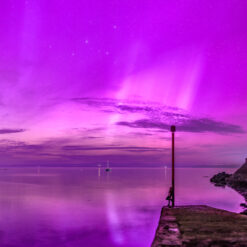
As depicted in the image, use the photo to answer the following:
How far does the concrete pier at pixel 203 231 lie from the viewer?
12.1 meters

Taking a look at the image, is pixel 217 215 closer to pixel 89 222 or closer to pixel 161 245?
pixel 161 245

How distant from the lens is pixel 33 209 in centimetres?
4925

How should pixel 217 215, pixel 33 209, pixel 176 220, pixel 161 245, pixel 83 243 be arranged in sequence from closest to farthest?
1. pixel 161 245
2. pixel 176 220
3. pixel 217 215
4. pixel 83 243
5. pixel 33 209

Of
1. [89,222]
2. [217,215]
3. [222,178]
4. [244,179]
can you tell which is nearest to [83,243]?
[89,222]

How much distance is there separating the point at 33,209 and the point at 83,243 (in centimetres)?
2534

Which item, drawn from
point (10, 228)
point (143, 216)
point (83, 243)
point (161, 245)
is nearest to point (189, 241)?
point (161, 245)

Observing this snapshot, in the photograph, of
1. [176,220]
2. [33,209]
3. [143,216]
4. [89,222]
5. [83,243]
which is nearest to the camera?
[176,220]

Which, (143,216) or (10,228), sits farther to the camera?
(143,216)

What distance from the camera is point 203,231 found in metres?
14.4

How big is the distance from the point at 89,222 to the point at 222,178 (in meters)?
85.9

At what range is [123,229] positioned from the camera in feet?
110

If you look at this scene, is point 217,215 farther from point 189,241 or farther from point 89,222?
point 89,222

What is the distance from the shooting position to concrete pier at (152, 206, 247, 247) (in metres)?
12.1

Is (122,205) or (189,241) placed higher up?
(189,241)
